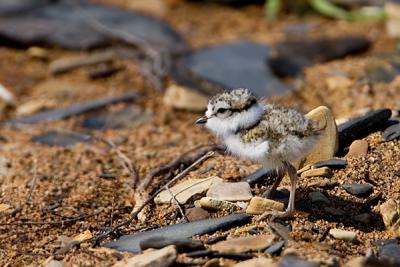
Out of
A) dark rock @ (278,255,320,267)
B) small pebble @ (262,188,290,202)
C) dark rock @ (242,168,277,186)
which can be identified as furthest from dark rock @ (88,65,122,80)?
dark rock @ (278,255,320,267)

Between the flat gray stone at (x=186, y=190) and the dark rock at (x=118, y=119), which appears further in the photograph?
the dark rock at (x=118, y=119)

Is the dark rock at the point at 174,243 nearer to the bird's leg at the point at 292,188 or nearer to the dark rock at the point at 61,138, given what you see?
the bird's leg at the point at 292,188

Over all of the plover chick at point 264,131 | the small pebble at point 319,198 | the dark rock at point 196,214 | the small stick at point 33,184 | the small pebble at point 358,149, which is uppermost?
the plover chick at point 264,131

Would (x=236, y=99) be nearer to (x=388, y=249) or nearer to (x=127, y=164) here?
(x=388, y=249)

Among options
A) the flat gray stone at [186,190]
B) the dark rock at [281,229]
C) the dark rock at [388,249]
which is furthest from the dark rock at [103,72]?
the dark rock at [388,249]

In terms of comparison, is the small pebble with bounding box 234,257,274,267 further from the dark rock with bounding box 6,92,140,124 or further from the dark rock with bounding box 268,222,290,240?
the dark rock with bounding box 6,92,140,124

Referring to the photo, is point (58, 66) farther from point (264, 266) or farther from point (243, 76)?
point (264, 266)
